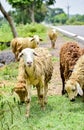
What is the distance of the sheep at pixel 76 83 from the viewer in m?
9.09

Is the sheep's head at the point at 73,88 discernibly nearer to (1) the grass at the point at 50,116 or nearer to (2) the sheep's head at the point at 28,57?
(1) the grass at the point at 50,116

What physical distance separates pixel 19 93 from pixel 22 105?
0.51 metres

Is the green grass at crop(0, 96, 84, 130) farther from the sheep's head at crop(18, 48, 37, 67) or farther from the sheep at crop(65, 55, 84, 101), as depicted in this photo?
the sheep's head at crop(18, 48, 37, 67)

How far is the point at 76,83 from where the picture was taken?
29.9ft

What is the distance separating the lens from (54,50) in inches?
834

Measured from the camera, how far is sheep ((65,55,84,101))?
9.09 metres

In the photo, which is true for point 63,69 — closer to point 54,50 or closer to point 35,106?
point 35,106

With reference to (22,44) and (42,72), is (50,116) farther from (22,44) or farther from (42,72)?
(22,44)

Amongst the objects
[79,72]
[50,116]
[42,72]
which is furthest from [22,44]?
[50,116]

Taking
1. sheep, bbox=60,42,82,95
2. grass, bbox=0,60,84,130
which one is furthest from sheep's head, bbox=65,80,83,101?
sheep, bbox=60,42,82,95

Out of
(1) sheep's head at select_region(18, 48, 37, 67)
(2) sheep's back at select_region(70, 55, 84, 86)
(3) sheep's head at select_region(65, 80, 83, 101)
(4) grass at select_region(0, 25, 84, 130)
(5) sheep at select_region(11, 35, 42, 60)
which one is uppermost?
(1) sheep's head at select_region(18, 48, 37, 67)

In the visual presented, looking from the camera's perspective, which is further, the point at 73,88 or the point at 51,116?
the point at 73,88

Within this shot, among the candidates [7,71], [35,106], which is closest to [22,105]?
[35,106]

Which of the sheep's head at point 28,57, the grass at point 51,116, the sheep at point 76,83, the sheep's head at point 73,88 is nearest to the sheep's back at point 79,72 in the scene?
the sheep at point 76,83
